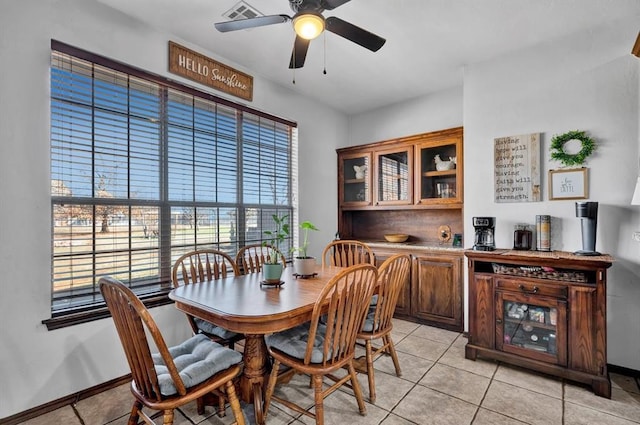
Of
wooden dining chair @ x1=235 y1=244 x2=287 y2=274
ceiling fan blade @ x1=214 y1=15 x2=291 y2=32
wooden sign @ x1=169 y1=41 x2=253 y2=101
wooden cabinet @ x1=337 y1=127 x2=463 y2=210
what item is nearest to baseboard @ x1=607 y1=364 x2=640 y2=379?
wooden cabinet @ x1=337 y1=127 x2=463 y2=210

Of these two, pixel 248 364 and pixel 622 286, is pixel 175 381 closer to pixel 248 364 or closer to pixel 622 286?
pixel 248 364

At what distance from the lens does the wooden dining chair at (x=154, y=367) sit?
1316mm

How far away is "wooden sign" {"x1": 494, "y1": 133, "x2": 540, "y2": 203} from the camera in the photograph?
283 cm

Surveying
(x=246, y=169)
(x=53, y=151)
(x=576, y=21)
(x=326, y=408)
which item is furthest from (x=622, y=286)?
(x=53, y=151)

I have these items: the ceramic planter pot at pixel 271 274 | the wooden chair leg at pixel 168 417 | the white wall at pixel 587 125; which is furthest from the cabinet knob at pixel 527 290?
the wooden chair leg at pixel 168 417

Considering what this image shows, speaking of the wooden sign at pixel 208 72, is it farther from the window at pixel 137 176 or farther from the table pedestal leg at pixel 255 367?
the table pedestal leg at pixel 255 367

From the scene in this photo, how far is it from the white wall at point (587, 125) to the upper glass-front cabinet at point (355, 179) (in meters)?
1.47

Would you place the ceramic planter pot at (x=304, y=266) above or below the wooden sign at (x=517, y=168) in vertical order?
below

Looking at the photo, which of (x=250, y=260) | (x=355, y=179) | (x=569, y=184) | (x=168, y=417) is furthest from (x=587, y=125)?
(x=168, y=417)

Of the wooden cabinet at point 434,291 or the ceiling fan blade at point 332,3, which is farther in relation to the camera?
the wooden cabinet at point 434,291

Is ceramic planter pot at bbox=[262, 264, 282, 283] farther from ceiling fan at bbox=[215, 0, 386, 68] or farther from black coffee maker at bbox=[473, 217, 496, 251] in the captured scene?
black coffee maker at bbox=[473, 217, 496, 251]

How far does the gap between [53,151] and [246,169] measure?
63.5 inches

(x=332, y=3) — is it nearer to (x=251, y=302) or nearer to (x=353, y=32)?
(x=353, y=32)

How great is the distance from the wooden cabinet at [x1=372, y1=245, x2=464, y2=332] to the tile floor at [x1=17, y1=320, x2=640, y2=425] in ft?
2.64
